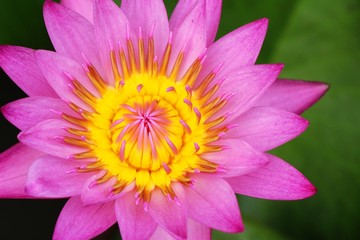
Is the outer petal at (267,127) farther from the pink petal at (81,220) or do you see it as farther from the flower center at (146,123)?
the pink petal at (81,220)

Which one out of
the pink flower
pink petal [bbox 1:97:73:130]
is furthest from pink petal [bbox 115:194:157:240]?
pink petal [bbox 1:97:73:130]

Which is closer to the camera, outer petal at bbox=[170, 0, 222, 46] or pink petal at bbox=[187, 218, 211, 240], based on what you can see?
pink petal at bbox=[187, 218, 211, 240]

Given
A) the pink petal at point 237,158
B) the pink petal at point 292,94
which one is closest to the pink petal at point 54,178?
the pink petal at point 237,158

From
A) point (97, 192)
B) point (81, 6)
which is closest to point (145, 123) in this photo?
point (97, 192)

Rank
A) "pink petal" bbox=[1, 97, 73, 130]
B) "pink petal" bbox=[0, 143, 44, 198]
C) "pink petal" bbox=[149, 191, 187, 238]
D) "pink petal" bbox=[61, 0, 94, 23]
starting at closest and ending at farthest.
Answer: "pink petal" bbox=[149, 191, 187, 238], "pink petal" bbox=[1, 97, 73, 130], "pink petal" bbox=[0, 143, 44, 198], "pink petal" bbox=[61, 0, 94, 23]

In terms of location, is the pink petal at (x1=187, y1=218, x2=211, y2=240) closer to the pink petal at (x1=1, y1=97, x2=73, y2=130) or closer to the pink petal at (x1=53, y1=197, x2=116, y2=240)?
the pink petal at (x1=53, y1=197, x2=116, y2=240)

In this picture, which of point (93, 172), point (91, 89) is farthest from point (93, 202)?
point (91, 89)

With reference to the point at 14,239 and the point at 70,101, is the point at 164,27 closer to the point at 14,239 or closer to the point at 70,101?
the point at 70,101

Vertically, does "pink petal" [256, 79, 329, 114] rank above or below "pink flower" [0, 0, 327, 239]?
above
